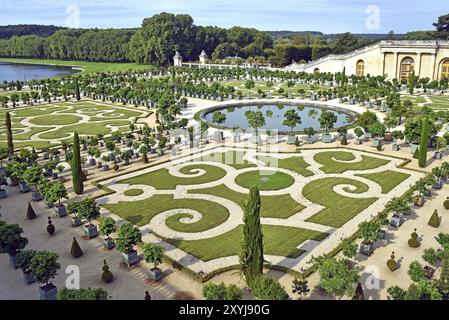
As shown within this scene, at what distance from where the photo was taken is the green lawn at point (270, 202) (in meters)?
30.8

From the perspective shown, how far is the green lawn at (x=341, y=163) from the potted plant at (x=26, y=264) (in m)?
27.4

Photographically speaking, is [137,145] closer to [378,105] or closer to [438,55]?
[378,105]

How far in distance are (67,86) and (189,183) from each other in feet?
212

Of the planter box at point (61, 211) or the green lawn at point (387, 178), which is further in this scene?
the green lawn at point (387, 178)

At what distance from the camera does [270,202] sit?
3269 centimetres

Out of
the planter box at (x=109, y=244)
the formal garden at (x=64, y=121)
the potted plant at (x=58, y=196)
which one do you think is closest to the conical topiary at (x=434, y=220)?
the planter box at (x=109, y=244)

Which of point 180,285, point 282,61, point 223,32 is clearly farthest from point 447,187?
point 223,32

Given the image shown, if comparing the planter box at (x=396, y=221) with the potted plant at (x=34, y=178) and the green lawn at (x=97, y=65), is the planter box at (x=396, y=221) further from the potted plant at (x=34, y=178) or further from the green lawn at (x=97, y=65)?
the green lawn at (x=97, y=65)

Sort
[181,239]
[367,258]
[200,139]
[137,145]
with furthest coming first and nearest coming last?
1. [200,139]
2. [137,145]
3. [181,239]
4. [367,258]

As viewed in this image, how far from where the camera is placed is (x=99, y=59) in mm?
173000

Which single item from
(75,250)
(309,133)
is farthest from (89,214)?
(309,133)

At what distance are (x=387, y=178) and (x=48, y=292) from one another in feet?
99.1

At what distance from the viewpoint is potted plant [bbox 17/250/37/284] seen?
22.2 metres

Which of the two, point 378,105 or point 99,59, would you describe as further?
point 99,59
